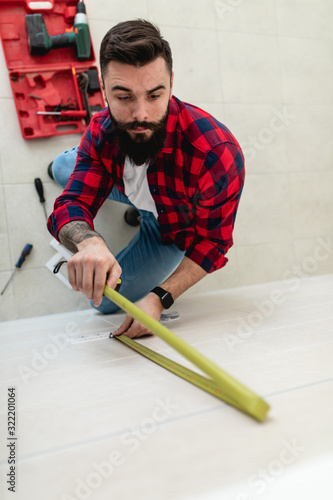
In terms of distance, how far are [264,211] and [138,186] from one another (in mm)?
1009

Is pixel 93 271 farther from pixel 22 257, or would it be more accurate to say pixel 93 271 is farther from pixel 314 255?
pixel 314 255

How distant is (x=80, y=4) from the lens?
1854mm

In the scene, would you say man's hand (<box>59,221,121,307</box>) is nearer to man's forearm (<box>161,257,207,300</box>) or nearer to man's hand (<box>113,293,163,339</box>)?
man's hand (<box>113,293,163,339</box>)

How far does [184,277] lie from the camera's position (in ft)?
4.45

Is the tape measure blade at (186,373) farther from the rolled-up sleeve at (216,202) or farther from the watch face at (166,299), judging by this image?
the rolled-up sleeve at (216,202)

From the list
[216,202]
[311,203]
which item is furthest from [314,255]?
[216,202]

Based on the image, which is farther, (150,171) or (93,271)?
(150,171)

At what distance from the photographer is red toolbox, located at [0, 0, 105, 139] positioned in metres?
1.82

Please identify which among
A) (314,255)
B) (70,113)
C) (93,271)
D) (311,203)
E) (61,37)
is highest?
(61,37)

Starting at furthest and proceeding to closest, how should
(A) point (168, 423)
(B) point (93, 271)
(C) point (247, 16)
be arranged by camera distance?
(C) point (247, 16) < (B) point (93, 271) < (A) point (168, 423)

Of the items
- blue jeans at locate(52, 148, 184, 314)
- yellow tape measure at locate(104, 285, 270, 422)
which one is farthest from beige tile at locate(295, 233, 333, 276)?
yellow tape measure at locate(104, 285, 270, 422)

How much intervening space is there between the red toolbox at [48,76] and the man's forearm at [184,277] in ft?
3.07

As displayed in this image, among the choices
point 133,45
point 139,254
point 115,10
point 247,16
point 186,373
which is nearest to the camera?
point 186,373

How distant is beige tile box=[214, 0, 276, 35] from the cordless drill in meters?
0.73
